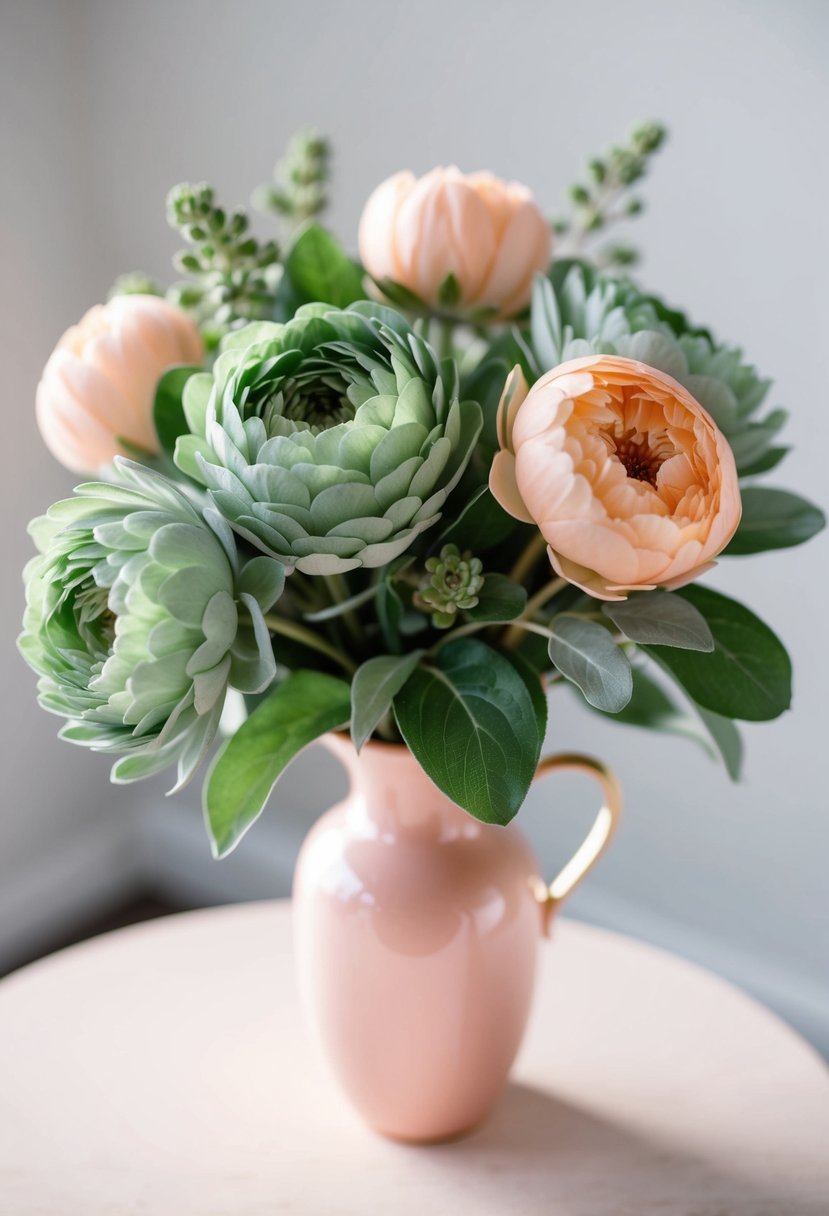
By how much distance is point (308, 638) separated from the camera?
63 cm

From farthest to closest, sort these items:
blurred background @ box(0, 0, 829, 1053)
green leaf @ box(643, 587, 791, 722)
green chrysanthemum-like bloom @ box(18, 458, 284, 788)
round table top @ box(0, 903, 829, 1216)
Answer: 1. blurred background @ box(0, 0, 829, 1053)
2. round table top @ box(0, 903, 829, 1216)
3. green leaf @ box(643, 587, 791, 722)
4. green chrysanthemum-like bloom @ box(18, 458, 284, 788)

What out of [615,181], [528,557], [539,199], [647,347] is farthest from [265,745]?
[539,199]

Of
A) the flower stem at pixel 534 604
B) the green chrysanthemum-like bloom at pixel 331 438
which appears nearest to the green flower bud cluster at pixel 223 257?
the green chrysanthemum-like bloom at pixel 331 438

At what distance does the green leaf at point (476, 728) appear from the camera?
1.75 feet

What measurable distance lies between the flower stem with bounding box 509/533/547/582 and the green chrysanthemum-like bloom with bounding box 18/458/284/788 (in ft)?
0.58

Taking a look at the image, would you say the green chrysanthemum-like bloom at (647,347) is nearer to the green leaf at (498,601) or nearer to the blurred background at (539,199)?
the green leaf at (498,601)

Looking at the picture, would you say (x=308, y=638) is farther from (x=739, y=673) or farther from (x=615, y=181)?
(x=615, y=181)

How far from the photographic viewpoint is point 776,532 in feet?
2.10

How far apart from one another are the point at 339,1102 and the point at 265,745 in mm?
293

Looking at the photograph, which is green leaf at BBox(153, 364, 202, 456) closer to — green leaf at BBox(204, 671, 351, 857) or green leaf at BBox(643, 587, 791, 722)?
green leaf at BBox(204, 671, 351, 857)

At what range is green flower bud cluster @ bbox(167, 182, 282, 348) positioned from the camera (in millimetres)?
612

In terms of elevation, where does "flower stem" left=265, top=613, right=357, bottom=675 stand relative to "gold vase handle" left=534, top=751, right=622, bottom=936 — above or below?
above

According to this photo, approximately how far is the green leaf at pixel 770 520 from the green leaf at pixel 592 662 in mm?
137

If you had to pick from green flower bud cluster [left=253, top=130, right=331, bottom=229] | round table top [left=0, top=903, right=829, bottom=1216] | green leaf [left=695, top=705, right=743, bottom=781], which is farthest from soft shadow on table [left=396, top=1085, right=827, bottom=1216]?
green flower bud cluster [left=253, top=130, right=331, bottom=229]
